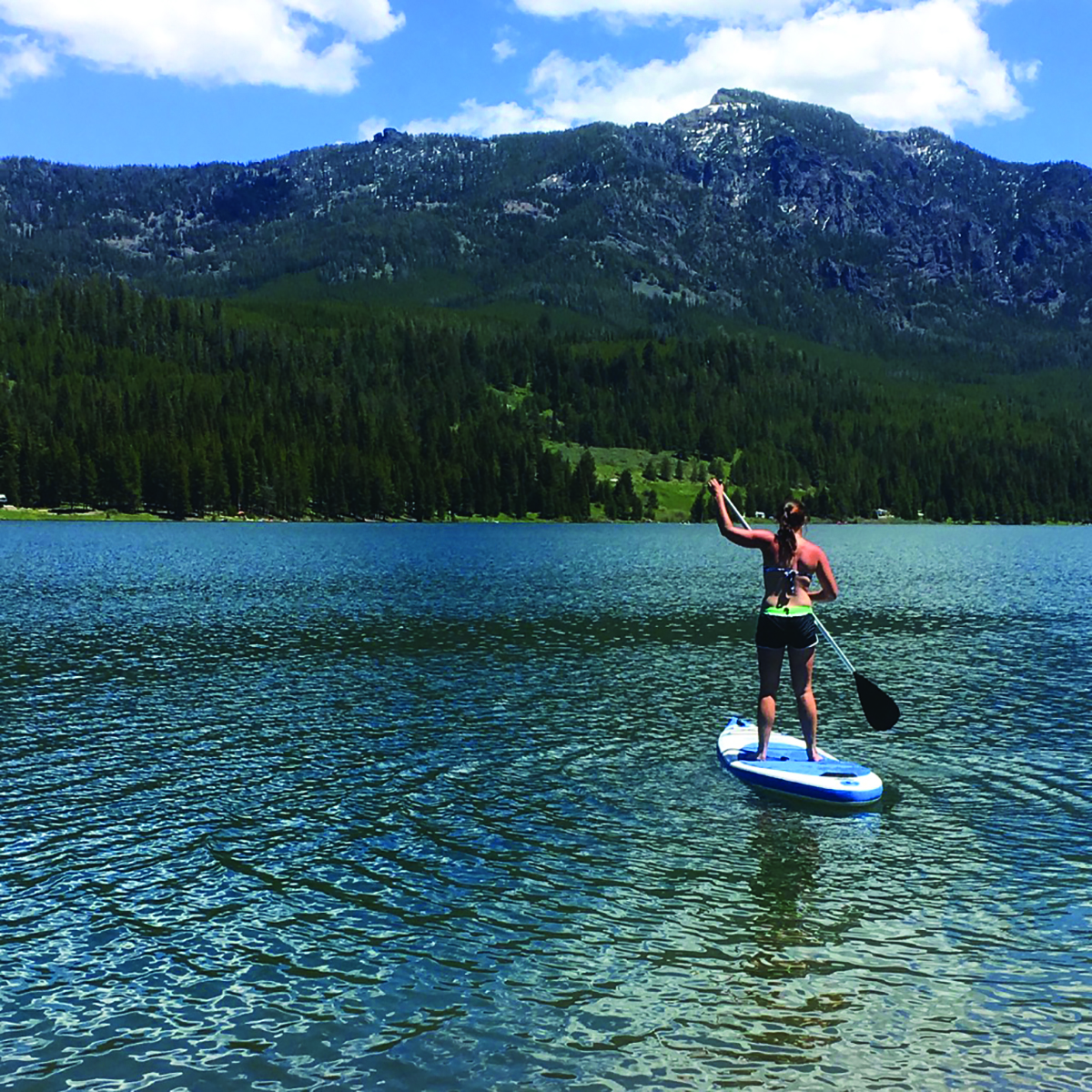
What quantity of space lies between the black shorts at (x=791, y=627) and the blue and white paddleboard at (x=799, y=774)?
2972 millimetres

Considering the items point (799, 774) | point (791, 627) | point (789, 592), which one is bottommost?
point (799, 774)

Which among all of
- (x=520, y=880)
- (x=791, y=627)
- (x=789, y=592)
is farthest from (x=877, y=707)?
(x=520, y=880)

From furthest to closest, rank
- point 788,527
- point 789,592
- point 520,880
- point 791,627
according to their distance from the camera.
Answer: point 791,627, point 789,592, point 788,527, point 520,880

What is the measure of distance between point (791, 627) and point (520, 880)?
9542 mm

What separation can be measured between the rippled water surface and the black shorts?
12.8ft

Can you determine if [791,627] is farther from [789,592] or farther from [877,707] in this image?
[877,707]

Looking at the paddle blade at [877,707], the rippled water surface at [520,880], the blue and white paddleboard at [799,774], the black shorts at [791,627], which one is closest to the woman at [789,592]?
the black shorts at [791,627]

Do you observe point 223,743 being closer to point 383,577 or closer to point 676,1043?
point 676,1043

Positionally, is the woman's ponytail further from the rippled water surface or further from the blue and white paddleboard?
the rippled water surface

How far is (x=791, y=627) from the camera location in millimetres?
24750

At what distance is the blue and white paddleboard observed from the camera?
938 inches

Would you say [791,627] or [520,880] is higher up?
[791,627]

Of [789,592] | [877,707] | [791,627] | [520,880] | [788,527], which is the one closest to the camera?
[520,880]

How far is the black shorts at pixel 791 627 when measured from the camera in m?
24.7
